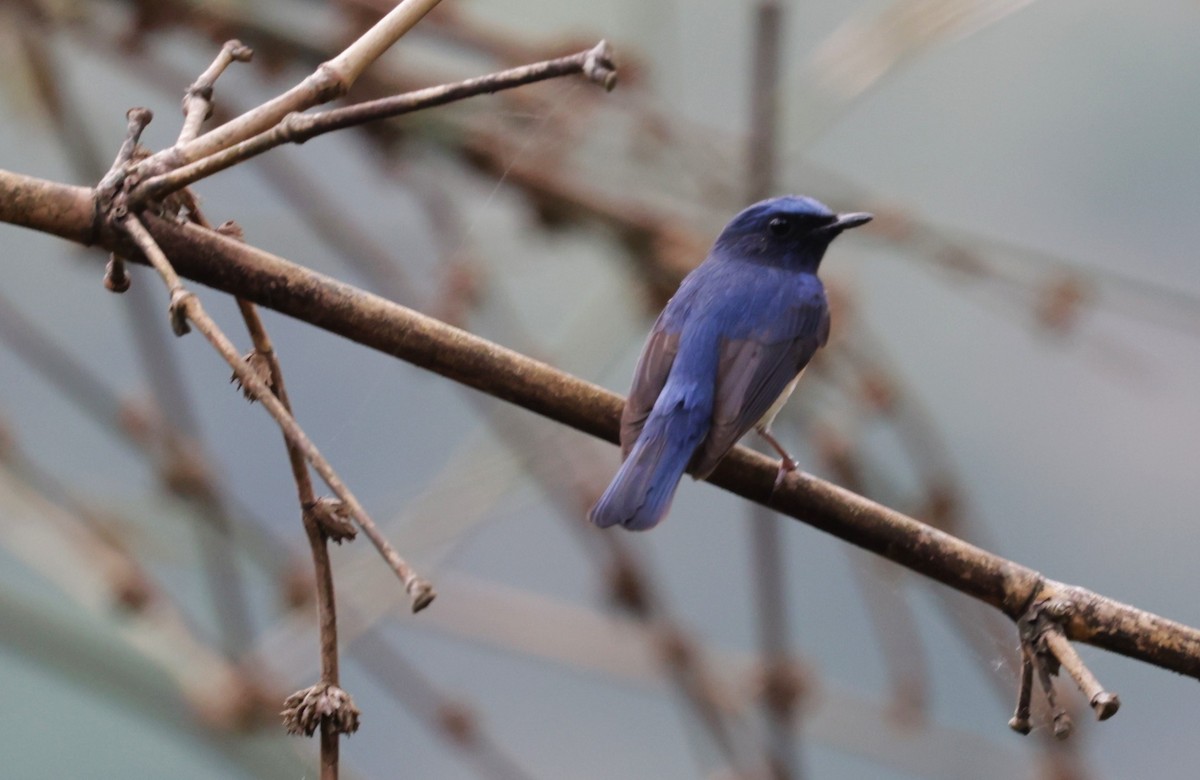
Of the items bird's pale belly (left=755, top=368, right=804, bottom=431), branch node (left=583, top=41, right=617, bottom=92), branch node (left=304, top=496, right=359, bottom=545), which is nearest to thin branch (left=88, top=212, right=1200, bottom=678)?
branch node (left=304, top=496, right=359, bottom=545)

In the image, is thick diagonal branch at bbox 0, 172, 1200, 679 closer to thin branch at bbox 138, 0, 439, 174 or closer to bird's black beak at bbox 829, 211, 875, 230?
thin branch at bbox 138, 0, 439, 174

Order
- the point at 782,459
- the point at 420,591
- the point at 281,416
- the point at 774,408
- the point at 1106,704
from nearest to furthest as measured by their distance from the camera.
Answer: the point at 420,591
the point at 281,416
the point at 1106,704
the point at 782,459
the point at 774,408

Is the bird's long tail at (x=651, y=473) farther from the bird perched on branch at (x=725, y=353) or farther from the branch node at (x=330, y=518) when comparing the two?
the branch node at (x=330, y=518)

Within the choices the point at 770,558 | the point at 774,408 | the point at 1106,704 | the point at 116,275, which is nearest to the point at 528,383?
the point at 116,275

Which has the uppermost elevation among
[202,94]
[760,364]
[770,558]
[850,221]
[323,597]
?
[850,221]

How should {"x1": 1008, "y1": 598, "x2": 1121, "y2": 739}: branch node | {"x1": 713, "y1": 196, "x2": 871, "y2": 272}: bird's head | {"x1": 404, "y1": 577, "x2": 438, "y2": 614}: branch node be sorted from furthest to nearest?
1. {"x1": 713, "y1": 196, "x2": 871, "y2": 272}: bird's head
2. {"x1": 1008, "y1": 598, "x2": 1121, "y2": 739}: branch node
3. {"x1": 404, "y1": 577, "x2": 438, "y2": 614}: branch node

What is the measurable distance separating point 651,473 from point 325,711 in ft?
3.38

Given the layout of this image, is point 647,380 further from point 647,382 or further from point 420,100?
point 420,100

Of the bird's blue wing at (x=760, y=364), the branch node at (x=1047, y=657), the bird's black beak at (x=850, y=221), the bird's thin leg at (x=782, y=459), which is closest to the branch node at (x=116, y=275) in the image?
the bird's thin leg at (x=782, y=459)

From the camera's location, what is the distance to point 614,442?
1944 millimetres

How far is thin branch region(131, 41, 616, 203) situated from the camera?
1331 millimetres

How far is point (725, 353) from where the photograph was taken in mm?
2689

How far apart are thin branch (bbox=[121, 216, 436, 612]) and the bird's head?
1860 mm

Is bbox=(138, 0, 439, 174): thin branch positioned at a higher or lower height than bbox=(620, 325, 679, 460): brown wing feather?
higher
